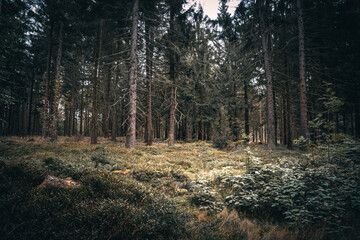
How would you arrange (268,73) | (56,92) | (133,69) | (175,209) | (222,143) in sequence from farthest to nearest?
(222,143) → (268,73) → (133,69) → (56,92) → (175,209)

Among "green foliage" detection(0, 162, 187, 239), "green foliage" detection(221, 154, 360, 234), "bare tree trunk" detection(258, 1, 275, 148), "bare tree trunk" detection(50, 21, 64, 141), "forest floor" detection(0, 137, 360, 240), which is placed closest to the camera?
"green foliage" detection(0, 162, 187, 239)

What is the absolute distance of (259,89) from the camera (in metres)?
19.8

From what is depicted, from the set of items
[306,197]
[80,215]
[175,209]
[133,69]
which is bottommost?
[175,209]

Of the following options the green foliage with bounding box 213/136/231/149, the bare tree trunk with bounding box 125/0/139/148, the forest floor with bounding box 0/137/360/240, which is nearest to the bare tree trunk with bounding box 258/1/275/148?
the green foliage with bounding box 213/136/231/149

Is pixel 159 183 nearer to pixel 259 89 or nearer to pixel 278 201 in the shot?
pixel 278 201

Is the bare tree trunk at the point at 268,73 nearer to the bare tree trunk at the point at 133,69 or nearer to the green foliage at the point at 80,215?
the bare tree trunk at the point at 133,69

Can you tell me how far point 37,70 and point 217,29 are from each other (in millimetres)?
28174

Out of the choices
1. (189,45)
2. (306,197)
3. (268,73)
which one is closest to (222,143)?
(268,73)

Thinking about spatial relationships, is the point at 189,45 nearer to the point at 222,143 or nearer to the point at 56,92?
the point at 222,143

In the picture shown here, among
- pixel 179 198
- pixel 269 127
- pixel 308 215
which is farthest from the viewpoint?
pixel 269 127

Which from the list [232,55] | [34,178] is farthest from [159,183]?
[232,55]

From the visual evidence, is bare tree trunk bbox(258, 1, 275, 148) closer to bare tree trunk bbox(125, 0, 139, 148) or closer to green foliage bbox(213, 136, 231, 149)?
green foliage bbox(213, 136, 231, 149)

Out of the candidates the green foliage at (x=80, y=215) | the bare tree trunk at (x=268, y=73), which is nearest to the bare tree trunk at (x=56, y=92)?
the green foliage at (x=80, y=215)

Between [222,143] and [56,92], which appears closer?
[56,92]
